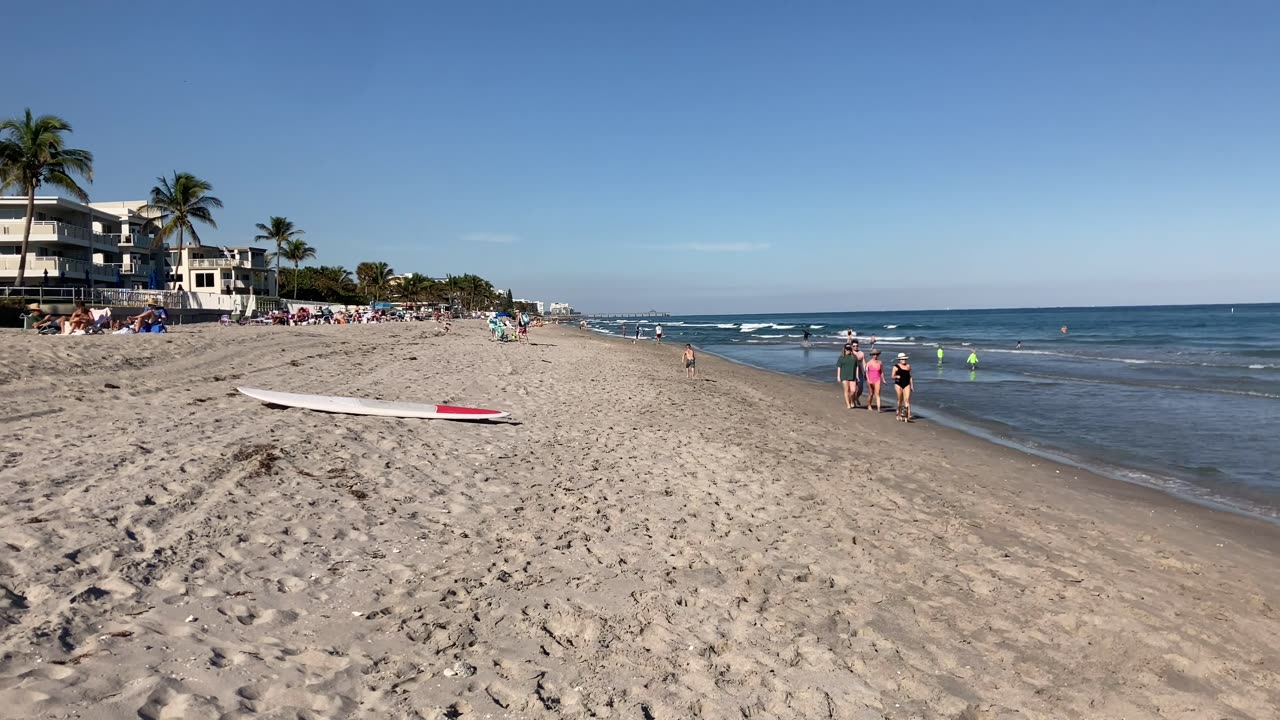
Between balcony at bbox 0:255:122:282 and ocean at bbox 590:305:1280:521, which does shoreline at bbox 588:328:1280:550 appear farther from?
balcony at bbox 0:255:122:282

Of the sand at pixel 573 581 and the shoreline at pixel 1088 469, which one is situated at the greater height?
the sand at pixel 573 581

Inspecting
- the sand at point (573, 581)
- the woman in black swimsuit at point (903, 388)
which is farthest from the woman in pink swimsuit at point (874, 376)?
the sand at point (573, 581)

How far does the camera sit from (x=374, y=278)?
10769 centimetres

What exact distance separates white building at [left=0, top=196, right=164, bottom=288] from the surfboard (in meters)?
43.6

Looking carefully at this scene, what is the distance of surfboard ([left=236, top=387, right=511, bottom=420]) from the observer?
1020 centimetres

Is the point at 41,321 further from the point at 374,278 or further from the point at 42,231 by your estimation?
the point at 374,278

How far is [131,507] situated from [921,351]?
4214 centimetres

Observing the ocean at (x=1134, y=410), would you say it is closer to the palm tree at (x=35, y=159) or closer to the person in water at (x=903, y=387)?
the person in water at (x=903, y=387)

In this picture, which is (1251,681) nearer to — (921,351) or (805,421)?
(805,421)

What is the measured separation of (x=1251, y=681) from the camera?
431cm

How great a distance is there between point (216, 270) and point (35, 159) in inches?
1109

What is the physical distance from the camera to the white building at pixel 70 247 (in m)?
42.9

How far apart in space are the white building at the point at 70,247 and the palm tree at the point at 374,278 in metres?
48.3

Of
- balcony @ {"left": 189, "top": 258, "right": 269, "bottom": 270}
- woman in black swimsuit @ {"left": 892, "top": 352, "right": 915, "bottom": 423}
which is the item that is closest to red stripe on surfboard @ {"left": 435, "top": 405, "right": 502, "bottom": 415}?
woman in black swimsuit @ {"left": 892, "top": 352, "right": 915, "bottom": 423}
